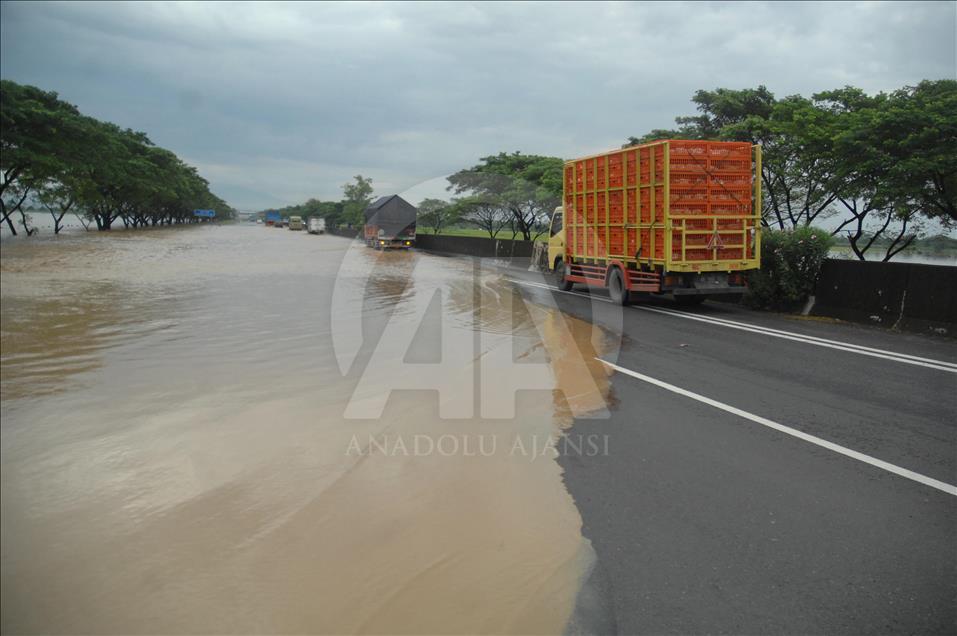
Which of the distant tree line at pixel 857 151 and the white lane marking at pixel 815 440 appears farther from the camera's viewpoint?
the distant tree line at pixel 857 151

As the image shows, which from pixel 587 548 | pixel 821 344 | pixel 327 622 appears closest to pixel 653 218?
pixel 821 344

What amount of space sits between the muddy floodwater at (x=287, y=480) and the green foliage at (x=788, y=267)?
5683mm

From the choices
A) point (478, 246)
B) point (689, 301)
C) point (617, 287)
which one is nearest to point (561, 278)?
point (617, 287)

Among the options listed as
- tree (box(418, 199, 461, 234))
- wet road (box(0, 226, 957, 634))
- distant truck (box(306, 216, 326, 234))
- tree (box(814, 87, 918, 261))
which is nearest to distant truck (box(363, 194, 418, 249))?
tree (box(418, 199, 461, 234))

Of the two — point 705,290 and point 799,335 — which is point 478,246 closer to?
point 705,290

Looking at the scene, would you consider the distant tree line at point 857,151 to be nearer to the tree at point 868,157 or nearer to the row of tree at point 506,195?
the tree at point 868,157

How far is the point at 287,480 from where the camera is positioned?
14.7 ft

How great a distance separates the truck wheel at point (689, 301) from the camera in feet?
49.2

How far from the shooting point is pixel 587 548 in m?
3.49

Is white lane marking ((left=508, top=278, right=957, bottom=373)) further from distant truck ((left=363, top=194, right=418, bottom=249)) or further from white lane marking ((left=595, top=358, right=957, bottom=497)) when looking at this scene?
distant truck ((left=363, top=194, right=418, bottom=249))

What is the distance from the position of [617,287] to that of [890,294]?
554cm

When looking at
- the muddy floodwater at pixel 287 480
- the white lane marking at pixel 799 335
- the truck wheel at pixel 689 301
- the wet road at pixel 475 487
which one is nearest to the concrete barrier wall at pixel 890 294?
the wet road at pixel 475 487

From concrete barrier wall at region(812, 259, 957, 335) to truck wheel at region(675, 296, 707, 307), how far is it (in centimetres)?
267

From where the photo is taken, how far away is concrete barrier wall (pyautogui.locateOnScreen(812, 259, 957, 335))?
10.5 metres
